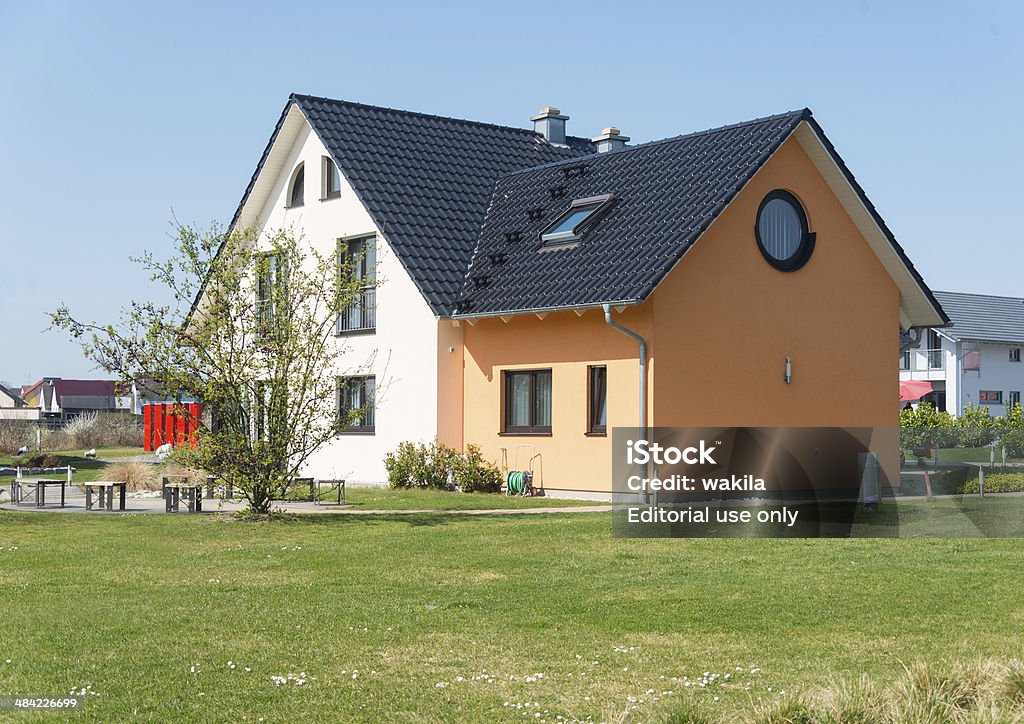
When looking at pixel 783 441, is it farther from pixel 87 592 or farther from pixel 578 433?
pixel 87 592

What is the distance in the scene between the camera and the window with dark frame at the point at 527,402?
77.7ft

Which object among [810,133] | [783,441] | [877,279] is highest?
[810,133]

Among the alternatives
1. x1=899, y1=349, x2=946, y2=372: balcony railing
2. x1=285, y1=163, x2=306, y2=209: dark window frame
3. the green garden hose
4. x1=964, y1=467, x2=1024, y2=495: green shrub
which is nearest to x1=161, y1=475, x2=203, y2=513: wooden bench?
the green garden hose

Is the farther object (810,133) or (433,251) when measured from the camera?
(433,251)

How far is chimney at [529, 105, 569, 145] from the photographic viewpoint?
32062 mm

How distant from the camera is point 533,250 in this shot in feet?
81.4

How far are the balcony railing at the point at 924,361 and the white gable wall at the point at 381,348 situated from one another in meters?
42.3

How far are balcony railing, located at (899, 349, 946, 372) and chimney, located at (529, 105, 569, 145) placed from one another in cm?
3632

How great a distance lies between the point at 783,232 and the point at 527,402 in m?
5.61

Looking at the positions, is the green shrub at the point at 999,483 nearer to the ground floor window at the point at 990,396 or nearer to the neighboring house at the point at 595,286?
→ the neighboring house at the point at 595,286

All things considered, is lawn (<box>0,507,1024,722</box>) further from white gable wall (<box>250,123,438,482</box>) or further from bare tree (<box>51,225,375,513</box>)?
white gable wall (<box>250,123,438,482</box>)

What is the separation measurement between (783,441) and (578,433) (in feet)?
12.8

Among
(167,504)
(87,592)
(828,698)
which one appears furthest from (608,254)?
(828,698)

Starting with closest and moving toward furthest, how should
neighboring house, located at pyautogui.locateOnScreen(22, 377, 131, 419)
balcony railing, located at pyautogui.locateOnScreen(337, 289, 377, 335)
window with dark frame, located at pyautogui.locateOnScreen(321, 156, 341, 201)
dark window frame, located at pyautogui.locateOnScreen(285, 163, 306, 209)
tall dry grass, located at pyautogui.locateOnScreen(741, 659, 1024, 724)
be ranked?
tall dry grass, located at pyautogui.locateOnScreen(741, 659, 1024, 724), balcony railing, located at pyautogui.locateOnScreen(337, 289, 377, 335), window with dark frame, located at pyautogui.locateOnScreen(321, 156, 341, 201), dark window frame, located at pyautogui.locateOnScreen(285, 163, 306, 209), neighboring house, located at pyautogui.locateOnScreen(22, 377, 131, 419)
